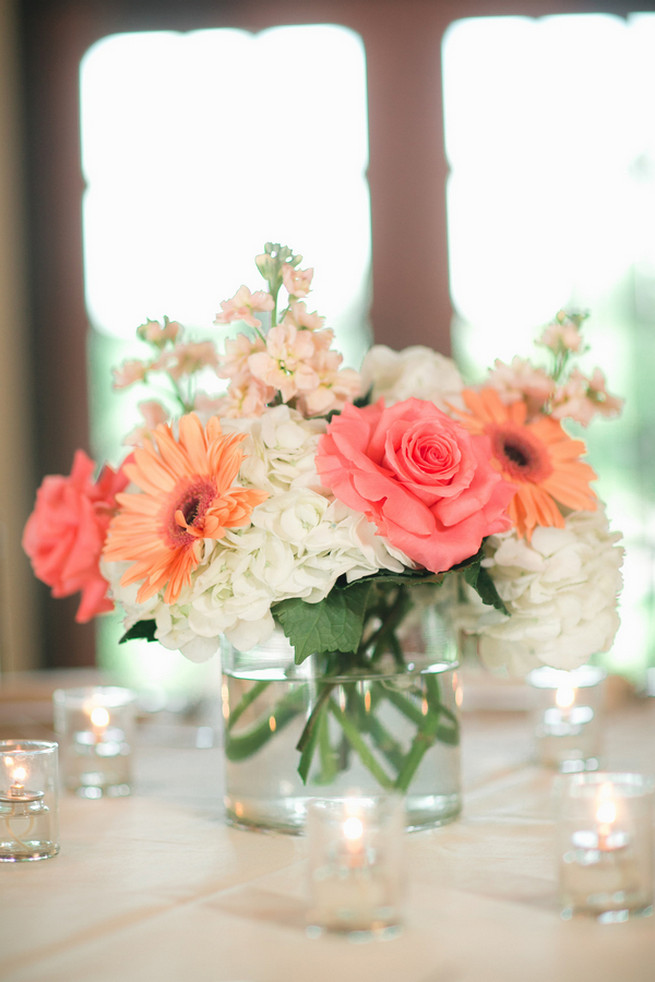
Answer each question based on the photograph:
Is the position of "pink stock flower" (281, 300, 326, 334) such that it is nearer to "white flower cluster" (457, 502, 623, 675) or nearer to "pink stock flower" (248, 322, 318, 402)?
"pink stock flower" (248, 322, 318, 402)

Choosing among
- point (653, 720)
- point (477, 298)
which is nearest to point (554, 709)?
point (653, 720)

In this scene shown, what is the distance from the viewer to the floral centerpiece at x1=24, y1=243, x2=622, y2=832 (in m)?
0.72

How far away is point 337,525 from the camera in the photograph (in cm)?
72

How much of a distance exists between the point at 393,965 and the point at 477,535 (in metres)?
0.28

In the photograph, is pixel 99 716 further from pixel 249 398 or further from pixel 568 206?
pixel 568 206

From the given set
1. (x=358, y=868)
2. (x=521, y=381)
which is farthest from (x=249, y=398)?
(x=358, y=868)

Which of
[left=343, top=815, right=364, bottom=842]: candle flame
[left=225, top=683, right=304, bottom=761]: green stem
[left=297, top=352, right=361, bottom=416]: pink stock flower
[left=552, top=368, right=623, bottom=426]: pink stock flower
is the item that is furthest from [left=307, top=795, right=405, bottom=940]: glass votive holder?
[left=552, top=368, right=623, bottom=426]: pink stock flower

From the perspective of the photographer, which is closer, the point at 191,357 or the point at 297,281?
the point at 297,281

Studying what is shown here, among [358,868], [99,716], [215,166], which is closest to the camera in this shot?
[358,868]

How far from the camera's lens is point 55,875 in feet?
2.42

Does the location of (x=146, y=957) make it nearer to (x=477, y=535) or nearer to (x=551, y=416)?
(x=477, y=535)

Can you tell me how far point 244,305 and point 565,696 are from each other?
56cm

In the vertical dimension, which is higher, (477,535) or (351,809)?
(477,535)

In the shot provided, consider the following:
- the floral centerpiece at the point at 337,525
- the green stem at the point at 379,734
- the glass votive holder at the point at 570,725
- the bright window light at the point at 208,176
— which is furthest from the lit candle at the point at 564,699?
the bright window light at the point at 208,176
